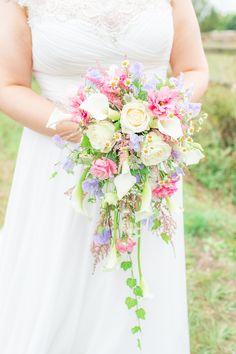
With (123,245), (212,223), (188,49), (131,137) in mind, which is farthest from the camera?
(212,223)

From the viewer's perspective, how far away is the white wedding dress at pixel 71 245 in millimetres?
2182

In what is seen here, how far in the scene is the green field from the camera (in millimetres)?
3479

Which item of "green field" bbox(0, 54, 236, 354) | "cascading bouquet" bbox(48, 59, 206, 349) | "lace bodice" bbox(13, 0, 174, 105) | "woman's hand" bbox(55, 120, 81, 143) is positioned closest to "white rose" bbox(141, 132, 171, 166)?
"cascading bouquet" bbox(48, 59, 206, 349)

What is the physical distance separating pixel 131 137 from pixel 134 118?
58mm

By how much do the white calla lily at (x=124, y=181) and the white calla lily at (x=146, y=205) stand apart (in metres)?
0.07

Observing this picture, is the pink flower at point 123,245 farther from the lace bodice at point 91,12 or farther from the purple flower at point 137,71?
the lace bodice at point 91,12

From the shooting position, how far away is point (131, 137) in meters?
1.71

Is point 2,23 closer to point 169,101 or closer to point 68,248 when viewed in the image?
point 169,101

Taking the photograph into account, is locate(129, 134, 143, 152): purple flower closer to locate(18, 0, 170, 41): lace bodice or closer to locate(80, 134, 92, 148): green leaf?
locate(80, 134, 92, 148): green leaf

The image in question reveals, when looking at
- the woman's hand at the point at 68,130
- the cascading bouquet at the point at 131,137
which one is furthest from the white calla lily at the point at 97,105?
the woman's hand at the point at 68,130

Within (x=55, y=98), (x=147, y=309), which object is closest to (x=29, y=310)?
(x=147, y=309)

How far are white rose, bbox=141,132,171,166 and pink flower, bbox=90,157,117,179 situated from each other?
0.10 m

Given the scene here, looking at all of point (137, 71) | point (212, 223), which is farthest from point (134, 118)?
point (212, 223)

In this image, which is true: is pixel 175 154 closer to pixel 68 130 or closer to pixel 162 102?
pixel 162 102
